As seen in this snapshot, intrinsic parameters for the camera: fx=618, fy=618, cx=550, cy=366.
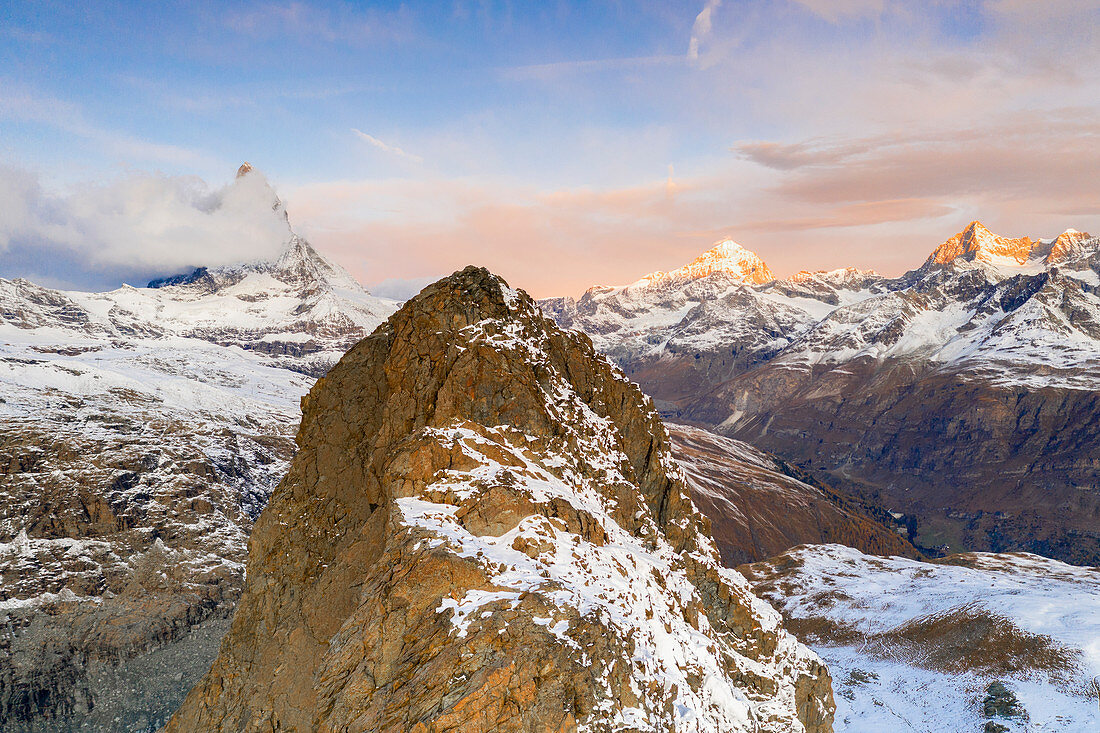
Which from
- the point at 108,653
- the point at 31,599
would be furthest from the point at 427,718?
the point at 31,599

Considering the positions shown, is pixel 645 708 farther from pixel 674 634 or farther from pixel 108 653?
pixel 108 653

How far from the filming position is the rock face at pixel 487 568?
21.6 meters

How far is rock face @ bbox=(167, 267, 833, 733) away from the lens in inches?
850

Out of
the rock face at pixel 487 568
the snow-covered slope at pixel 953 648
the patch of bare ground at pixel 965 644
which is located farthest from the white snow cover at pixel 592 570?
the patch of bare ground at pixel 965 644

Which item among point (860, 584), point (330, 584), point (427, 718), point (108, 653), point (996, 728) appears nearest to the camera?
point (427, 718)

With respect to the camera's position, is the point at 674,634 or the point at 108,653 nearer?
the point at 674,634

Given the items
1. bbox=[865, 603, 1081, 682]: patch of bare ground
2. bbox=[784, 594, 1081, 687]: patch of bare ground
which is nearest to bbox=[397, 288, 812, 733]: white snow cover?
bbox=[865, 603, 1081, 682]: patch of bare ground

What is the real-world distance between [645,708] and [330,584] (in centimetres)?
1780

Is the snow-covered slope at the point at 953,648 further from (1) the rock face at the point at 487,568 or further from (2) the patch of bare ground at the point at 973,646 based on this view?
(1) the rock face at the point at 487,568

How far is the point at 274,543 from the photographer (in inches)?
1457

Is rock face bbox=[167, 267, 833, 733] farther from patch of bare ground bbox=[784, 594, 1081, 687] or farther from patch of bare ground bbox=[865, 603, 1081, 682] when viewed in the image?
patch of bare ground bbox=[784, 594, 1081, 687]

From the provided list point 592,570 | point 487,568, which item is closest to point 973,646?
point 592,570

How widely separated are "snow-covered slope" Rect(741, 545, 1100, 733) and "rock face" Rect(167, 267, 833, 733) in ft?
193

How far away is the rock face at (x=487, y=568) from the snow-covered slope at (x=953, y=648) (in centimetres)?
5885
